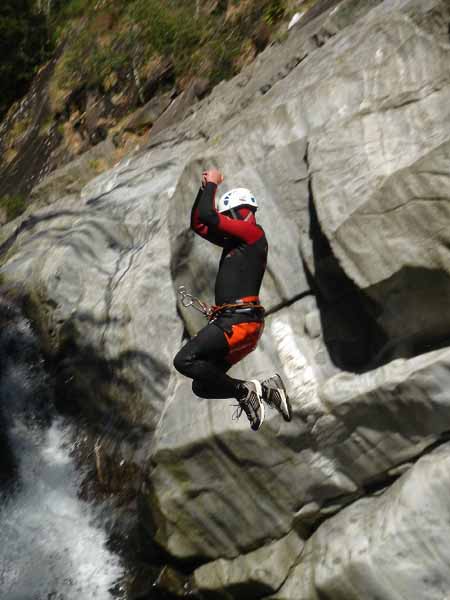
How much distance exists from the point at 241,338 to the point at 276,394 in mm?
859

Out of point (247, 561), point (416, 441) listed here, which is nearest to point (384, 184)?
point (416, 441)

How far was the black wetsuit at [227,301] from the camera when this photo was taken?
21.4 ft

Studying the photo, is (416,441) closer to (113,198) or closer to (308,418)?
(308,418)

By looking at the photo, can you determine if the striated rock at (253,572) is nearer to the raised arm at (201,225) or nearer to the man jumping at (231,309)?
the man jumping at (231,309)

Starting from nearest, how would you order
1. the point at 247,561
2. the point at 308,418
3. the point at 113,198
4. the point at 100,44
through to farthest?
the point at 308,418
the point at 247,561
the point at 113,198
the point at 100,44

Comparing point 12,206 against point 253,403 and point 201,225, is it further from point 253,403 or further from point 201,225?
point 253,403

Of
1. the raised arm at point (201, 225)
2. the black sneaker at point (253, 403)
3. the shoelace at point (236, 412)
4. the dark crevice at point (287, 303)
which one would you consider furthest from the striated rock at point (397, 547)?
the raised arm at point (201, 225)

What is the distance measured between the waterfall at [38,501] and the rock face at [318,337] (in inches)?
31.6

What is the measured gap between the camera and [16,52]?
72.6ft

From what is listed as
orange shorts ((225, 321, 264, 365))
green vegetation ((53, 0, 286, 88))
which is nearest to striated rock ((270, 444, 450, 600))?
orange shorts ((225, 321, 264, 365))

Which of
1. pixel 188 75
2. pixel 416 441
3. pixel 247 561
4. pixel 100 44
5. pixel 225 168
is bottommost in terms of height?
pixel 247 561

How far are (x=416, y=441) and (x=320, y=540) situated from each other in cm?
141

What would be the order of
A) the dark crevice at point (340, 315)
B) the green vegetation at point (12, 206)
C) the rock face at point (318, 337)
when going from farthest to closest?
the green vegetation at point (12, 206), the dark crevice at point (340, 315), the rock face at point (318, 337)

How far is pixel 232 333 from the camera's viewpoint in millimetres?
6543
